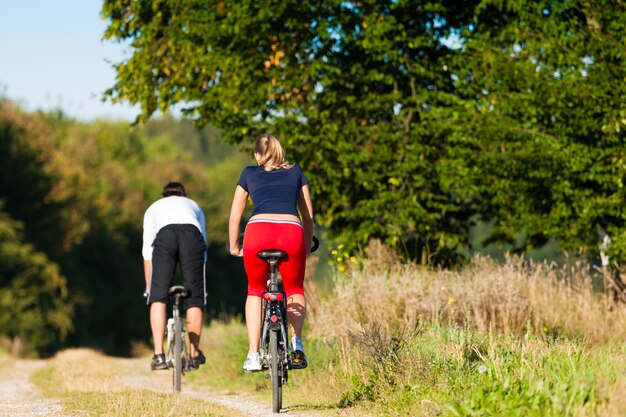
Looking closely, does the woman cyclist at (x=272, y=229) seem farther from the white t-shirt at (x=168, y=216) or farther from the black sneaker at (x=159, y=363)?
the black sneaker at (x=159, y=363)

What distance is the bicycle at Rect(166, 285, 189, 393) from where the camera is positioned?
31.9 feet

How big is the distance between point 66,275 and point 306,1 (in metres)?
30.0

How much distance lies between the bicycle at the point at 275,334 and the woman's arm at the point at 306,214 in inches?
16.2

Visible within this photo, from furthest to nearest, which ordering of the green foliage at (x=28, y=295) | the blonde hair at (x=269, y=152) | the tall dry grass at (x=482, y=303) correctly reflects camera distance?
the green foliage at (x=28, y=295), the tall dry grass at (x=482, y=303), the blonde hair at (x=269, y=152)

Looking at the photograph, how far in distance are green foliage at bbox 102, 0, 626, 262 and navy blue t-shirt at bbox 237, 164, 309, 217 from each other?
676 cm

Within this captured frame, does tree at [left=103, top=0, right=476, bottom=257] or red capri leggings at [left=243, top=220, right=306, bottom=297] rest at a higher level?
tree at [left=103, top=0, right=476, bottom=257]

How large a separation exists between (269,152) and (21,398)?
4153 mm

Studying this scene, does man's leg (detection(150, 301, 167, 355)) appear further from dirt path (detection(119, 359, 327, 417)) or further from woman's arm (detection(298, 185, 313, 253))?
woman's arm (detection(298, 185, 313, 253))

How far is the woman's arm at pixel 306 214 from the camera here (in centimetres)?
756

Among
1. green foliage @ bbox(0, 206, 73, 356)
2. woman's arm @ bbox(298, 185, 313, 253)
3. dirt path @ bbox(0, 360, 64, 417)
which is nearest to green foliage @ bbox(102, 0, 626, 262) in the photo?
dirt path @ bbox(0, 360, 64, 417)

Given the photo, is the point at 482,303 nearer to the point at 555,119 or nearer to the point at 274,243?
the point at 555,119

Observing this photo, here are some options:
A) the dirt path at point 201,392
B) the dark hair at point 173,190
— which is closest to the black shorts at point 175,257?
the dark hair at point 173,190

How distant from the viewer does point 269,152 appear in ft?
24.5

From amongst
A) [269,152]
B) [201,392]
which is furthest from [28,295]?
[269,152]
